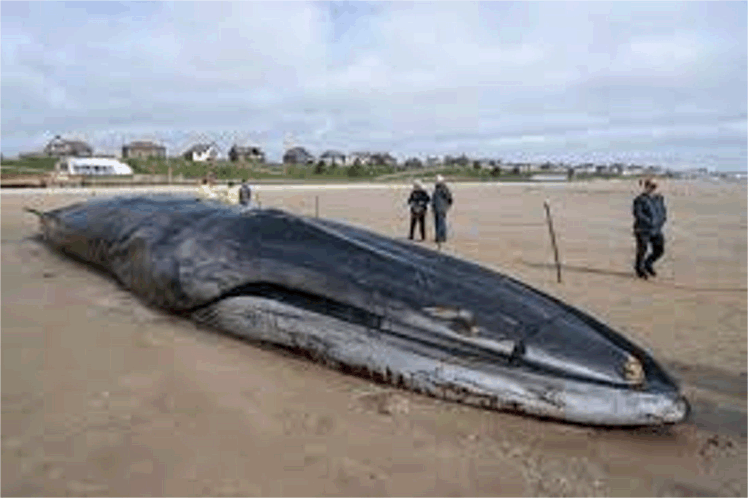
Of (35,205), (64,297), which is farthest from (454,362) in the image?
(35,205)

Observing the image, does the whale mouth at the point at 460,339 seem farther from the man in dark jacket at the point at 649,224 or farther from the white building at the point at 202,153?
the white building at the point at 202,153

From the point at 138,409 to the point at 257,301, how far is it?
2079 millimetres

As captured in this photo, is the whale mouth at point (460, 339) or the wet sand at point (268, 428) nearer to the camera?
the wet sand at point (268, 428)

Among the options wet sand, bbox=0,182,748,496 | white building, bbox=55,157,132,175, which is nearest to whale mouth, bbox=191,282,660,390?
wet sand, bbox=0,182,748,496

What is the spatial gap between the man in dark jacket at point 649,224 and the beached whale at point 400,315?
8533 millimetres

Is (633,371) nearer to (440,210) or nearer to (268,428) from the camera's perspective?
(268,428)

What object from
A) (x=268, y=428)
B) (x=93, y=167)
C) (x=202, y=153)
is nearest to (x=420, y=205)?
(x=268, y=428)

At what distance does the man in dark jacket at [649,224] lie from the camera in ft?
56.9

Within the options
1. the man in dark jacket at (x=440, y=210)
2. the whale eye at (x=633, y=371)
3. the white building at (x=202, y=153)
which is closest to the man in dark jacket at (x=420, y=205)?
the man in dark jacket at (x=440, y=210)

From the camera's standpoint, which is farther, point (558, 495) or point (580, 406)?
point (580, 406)

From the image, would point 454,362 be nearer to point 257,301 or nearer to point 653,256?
point 257,301

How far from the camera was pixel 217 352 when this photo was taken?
831cm

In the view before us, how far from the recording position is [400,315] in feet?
26.1

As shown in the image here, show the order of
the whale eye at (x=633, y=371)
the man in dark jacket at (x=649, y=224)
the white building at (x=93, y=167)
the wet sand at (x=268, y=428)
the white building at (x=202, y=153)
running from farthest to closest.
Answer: the white building at (x=202, y=153), the white building at (x=93, y=167), the man in dark jacket at (x=649, y=224), the whale eye at (x=633, y=371), the wet sand at (x=268, y=428)
